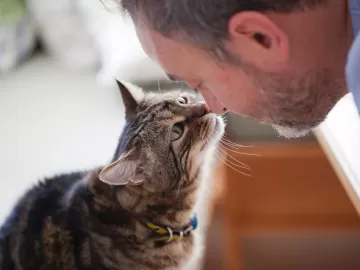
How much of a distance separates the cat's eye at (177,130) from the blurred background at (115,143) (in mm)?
403

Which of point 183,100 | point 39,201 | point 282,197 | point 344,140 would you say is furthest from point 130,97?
point 282,197

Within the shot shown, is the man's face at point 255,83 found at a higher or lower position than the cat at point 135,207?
higher

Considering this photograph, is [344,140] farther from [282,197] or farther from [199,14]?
[282,197]

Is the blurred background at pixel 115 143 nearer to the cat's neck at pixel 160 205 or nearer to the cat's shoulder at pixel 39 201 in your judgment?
the cat's shoulder at pixel 39 201

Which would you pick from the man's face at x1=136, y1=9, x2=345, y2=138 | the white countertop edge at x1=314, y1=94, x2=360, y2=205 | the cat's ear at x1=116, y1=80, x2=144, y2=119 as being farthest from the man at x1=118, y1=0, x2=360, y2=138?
the cat's ear at x1=116, y1=80, x2=144, y2=119

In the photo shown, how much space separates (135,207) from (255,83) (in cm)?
56

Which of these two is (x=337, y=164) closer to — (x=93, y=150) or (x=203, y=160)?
(x=203, y=160)

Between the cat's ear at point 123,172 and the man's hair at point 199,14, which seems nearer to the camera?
the man's hair at point 199,14

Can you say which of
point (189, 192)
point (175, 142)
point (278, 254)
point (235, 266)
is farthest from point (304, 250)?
point (175, 142)

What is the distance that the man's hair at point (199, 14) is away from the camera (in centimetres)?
56

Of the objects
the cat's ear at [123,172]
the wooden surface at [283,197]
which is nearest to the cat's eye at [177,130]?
the cat's ear at [123,172]

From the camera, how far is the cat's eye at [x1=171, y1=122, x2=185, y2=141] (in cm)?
112

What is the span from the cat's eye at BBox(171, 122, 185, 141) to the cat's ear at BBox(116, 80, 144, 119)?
11 cm

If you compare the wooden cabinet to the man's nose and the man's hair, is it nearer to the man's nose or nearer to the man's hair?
the man's nose
